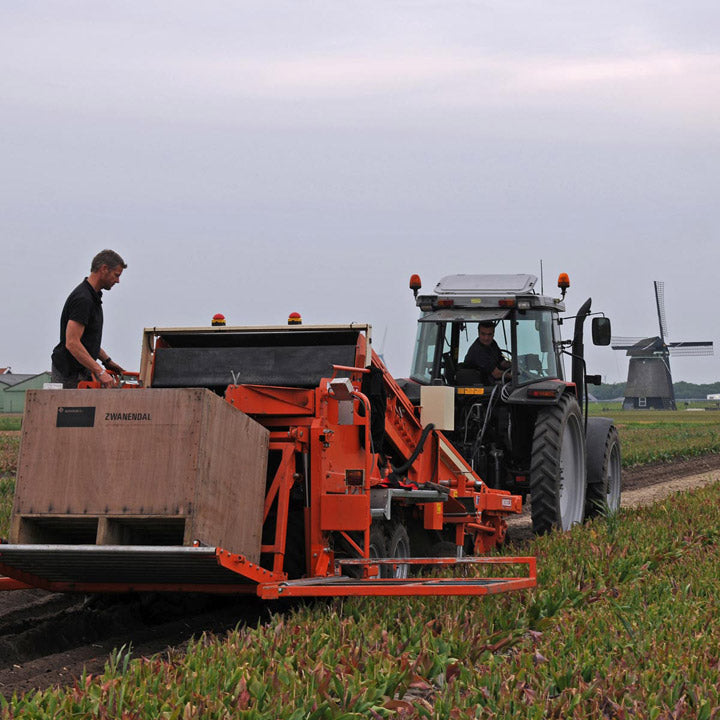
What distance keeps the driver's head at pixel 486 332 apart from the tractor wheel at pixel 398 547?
307 centimetres

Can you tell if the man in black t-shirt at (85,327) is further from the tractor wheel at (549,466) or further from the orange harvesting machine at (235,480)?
the tractor wheel at (549,466)

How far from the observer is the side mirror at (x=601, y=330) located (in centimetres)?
1119

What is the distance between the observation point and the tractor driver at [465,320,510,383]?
11.2 m

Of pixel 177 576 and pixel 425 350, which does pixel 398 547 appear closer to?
pixel 177 576

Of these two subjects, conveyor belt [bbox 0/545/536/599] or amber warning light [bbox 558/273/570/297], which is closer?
conveyor belt [bbox 0/545/536/599]

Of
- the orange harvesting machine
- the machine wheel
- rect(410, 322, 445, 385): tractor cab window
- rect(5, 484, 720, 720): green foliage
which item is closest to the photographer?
rect(5, 484, 720, 720): green foliage

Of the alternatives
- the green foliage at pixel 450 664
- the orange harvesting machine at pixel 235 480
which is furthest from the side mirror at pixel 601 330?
the green foliage at pixel 450 664

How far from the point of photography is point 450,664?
17.8 feet

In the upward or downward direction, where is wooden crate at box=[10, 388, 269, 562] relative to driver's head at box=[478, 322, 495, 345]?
downward

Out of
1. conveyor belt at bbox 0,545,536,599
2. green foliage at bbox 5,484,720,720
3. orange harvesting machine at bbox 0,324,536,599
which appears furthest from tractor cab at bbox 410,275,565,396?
conveyor belt at bbox 0,545,536,599

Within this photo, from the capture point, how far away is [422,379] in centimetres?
1148

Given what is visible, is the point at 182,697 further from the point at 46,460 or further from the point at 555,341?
the point at 555,341

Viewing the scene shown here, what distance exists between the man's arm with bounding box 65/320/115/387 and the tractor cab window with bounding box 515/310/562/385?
4663 mm

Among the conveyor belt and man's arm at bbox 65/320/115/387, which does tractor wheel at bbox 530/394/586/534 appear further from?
man's arm at bbox 65/320/115/387
